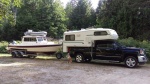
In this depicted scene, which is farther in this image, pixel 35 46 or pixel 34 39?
pixel 34 39

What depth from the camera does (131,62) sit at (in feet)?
47.6

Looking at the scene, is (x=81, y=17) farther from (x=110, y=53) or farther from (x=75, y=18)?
(x=110, y=53)

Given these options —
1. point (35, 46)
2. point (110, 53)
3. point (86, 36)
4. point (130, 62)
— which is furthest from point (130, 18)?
point (130, 62)

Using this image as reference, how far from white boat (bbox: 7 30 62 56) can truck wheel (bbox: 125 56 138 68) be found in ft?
24.1

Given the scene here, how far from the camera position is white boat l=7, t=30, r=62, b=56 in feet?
67.4

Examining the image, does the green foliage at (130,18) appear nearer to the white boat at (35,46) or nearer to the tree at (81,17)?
the white boat at (35,46)

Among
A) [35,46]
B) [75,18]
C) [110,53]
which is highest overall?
[75,18]

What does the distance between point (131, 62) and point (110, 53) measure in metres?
1.53

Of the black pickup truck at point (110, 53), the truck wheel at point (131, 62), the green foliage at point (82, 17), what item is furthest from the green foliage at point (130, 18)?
the green foliage at point (82, 17)

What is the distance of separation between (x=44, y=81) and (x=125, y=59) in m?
6.45

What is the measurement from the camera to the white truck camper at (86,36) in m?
15.9

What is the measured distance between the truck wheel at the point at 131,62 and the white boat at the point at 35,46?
7343mm

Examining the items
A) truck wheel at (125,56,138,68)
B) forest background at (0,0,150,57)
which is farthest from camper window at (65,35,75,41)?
truck wheel at (125,56,138,68)

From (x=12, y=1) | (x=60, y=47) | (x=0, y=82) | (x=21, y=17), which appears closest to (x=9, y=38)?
(x=21, y=17)
